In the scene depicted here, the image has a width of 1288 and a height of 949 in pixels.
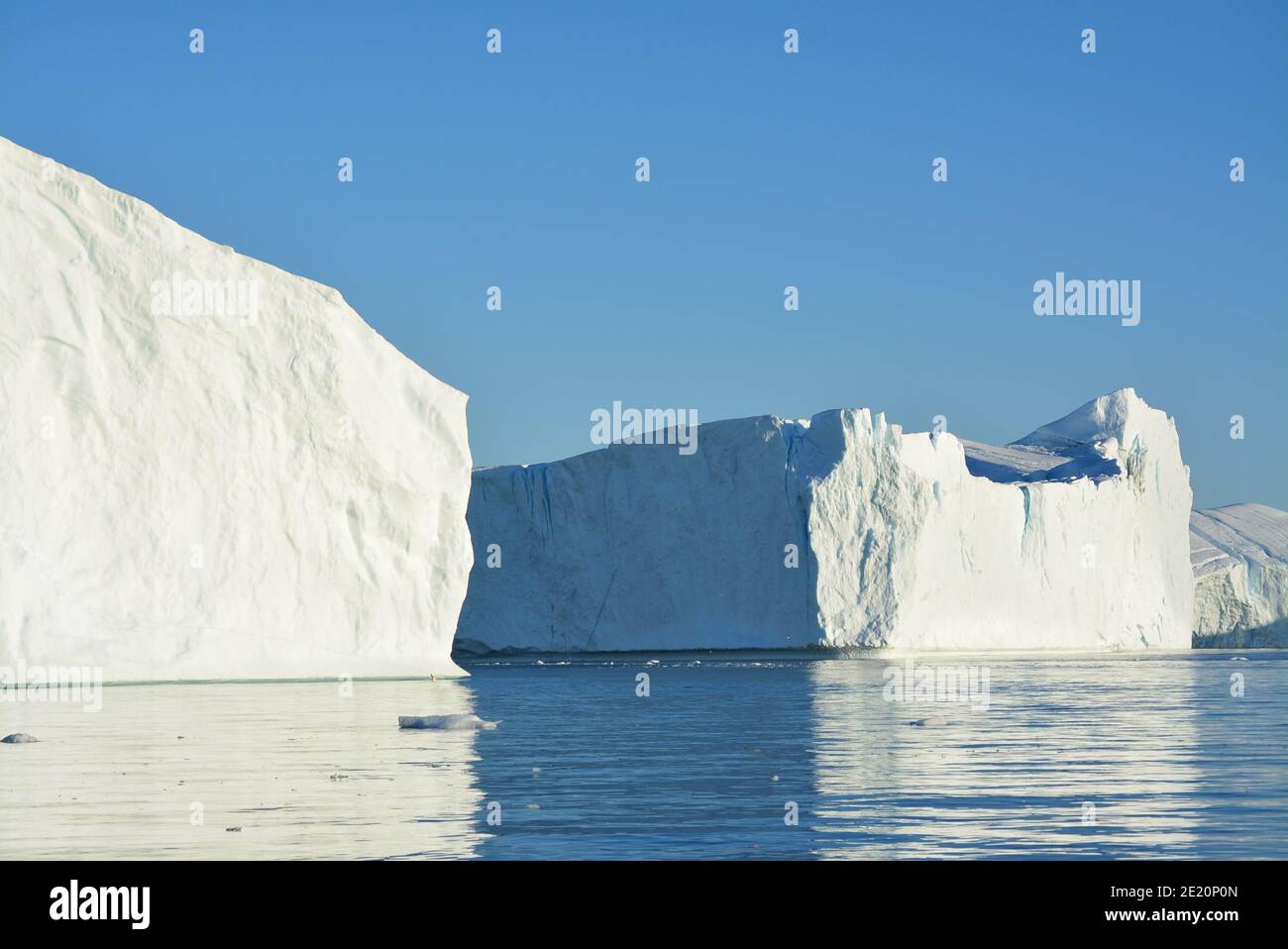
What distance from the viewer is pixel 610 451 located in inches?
1517

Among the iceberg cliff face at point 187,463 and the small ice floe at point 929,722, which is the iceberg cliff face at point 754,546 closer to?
the iceberg cliff face at point 187,463

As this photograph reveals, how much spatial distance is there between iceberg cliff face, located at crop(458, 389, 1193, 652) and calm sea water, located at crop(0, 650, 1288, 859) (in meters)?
18.8

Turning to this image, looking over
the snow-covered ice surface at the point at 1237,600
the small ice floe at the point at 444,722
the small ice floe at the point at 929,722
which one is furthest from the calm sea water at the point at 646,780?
the snow-covered ice surface at the point at 1237,600

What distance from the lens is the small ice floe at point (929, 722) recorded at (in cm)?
1368

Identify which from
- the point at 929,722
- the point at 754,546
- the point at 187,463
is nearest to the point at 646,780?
the point at 929,722

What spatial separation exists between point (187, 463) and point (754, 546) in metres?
18.6

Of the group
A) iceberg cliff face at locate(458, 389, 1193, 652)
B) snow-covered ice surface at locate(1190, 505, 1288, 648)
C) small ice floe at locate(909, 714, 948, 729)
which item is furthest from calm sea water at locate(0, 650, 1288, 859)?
snow-covered ice surface at locate(1190, 505, 1288, 648)

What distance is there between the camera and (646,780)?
9031 millimetres

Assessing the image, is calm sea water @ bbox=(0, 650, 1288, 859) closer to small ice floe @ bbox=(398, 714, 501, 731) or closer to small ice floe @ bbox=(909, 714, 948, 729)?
small ice floe @ bbox=(909, 714, 948, 729)

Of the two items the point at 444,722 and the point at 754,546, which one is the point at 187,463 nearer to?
the point at 444,722

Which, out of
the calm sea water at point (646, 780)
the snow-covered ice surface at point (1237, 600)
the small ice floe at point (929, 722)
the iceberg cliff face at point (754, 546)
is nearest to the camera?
the calm sea water at point (646, 780)

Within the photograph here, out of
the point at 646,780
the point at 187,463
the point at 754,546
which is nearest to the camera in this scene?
the point at 646,780

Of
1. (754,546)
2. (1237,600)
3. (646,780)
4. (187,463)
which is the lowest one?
(646,780)

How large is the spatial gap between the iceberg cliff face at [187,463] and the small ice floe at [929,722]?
33.9 feet
